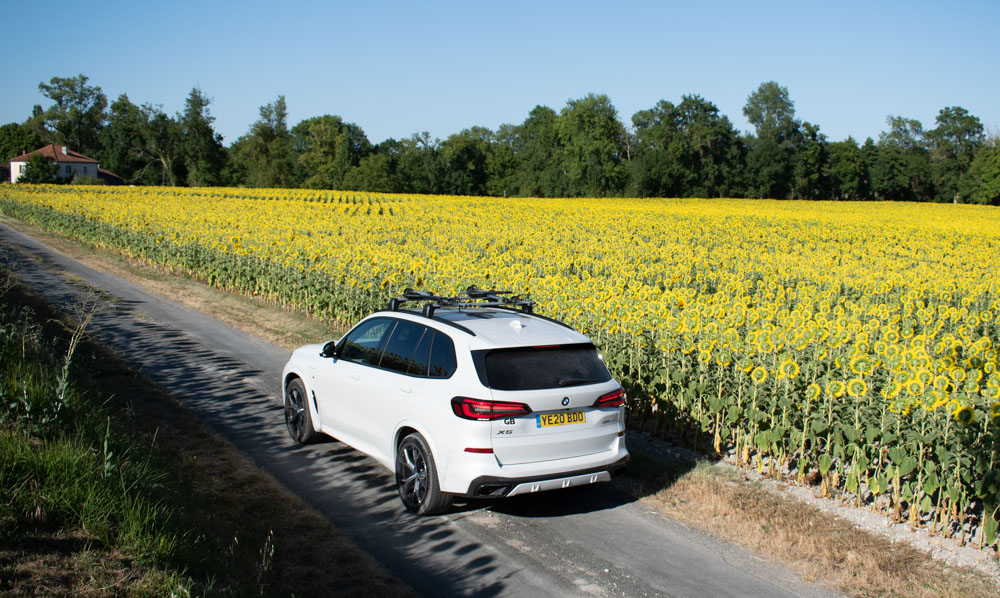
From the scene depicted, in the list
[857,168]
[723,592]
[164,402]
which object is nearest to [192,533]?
[723,592]

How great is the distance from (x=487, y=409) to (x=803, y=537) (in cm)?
279

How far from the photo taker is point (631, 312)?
10344 millimetres

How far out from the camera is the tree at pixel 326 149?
113312mm

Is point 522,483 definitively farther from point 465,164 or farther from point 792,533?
point 465,164

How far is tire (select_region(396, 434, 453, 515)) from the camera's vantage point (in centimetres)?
622

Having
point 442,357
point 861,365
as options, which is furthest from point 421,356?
point 861,365

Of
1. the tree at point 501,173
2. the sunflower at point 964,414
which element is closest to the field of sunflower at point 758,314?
the sunflower at point 964,414

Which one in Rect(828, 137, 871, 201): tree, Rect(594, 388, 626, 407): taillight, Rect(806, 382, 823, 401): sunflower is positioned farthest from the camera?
Rect(828, 137, 871, 201): tree

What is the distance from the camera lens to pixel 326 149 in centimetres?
12488

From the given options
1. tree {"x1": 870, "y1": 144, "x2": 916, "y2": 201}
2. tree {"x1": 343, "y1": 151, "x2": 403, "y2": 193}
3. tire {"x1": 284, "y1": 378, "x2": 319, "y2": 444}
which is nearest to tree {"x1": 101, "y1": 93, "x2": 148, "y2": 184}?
tree {"x1": 343, "y1": 151, "x2": 403, "y2": 193}

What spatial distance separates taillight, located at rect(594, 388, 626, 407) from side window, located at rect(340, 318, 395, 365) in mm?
2203

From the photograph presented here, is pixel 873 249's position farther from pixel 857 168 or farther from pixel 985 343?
pixel 857 168

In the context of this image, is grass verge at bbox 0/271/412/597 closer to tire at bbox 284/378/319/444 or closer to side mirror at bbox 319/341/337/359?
tire at bbox 284/378/319/444

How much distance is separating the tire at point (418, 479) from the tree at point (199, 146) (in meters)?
115
